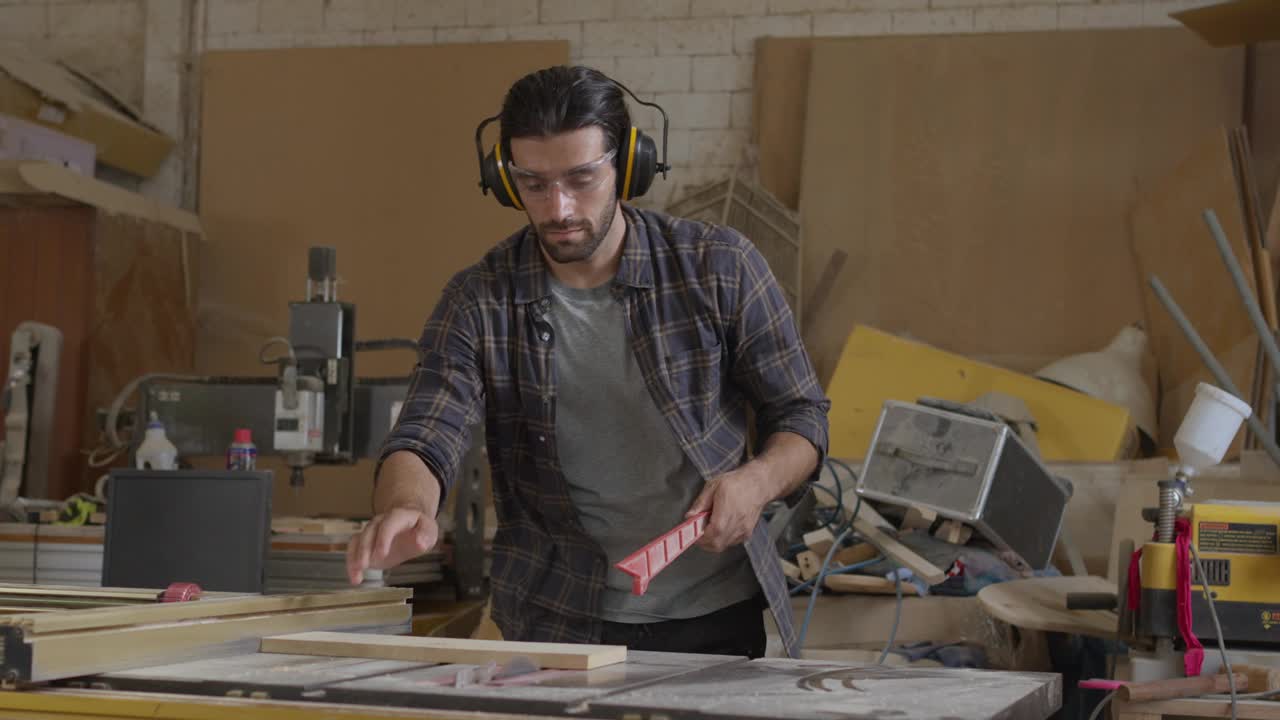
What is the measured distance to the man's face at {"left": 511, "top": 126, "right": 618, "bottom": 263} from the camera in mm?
1789

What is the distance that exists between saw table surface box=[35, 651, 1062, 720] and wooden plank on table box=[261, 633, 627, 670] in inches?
0.7

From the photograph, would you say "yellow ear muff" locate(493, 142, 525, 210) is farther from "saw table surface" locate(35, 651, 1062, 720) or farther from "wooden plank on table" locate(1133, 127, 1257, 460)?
"wooden plank on table" locate(1133, 127, 1257, 460)

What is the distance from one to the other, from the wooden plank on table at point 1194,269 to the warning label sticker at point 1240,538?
96.8 inches

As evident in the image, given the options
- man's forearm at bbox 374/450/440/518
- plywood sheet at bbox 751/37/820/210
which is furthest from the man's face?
plywood sheet at bbox 751/37/820/210

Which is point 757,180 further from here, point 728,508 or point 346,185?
point 728,508

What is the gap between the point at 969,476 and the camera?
3.07m

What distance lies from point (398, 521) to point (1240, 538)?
1240mm

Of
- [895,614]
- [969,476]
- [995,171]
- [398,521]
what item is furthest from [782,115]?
[398,521]

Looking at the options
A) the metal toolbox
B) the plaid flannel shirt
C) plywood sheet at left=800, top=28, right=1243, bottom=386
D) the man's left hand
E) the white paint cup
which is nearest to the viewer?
the man's left hand

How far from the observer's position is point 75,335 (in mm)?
4949

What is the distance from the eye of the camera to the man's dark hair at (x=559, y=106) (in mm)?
1798

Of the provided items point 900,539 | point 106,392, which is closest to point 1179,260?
point 900,539

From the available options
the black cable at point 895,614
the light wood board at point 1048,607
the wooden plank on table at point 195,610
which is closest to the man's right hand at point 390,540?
the wooden plank on table at point 195,610

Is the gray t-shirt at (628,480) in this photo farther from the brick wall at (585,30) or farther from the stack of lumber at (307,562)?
the brick wall at (585,30)
